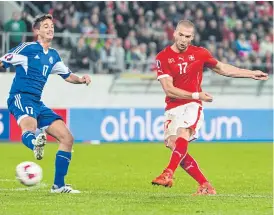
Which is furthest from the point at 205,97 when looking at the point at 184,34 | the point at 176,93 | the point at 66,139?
the point at 66,139

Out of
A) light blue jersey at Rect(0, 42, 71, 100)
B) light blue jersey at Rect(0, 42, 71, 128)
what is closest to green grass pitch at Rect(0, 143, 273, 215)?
light blue jersey at Rect(0, 42, 71, 128)

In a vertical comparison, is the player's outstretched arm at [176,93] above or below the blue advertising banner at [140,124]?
above

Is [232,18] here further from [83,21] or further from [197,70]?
[197,70]

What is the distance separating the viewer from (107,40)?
25766 mm

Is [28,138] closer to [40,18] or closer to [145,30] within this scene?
[40,18]

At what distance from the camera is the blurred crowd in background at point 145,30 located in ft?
83.5

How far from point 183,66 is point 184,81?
7.9 inches

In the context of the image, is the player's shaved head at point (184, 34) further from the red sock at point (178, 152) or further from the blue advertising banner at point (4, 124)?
the blue advertising banner at point (4, 124)

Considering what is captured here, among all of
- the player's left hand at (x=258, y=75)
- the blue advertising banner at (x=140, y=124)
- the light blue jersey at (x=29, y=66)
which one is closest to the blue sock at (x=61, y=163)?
the light blue jersey at (x=29, y=66)

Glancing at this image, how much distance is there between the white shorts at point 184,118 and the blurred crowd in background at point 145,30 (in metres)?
14.2

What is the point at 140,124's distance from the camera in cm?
2433

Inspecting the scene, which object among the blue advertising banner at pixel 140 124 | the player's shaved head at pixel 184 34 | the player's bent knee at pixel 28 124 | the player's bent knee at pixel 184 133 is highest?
the player's shaved head at pixel 184 34

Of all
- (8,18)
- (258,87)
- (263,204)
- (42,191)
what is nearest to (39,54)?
(42,191)

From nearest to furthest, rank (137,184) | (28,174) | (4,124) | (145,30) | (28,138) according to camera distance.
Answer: (28,138), (28,174), (137,184), (4,124), (145,30)
